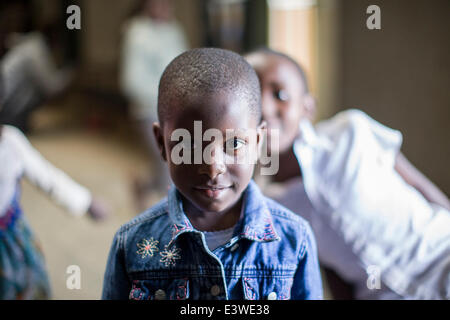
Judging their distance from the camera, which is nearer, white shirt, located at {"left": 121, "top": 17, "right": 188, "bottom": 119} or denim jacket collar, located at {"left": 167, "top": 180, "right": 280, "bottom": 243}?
denim jacket collar, located at {"left": 167, "top": 180, "right": 280, "bottom": 243}

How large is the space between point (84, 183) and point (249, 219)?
4.28 feet

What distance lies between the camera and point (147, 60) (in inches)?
75.0

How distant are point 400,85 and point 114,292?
47.0 inches

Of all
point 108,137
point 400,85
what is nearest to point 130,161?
point 108,137

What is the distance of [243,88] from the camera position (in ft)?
1.88

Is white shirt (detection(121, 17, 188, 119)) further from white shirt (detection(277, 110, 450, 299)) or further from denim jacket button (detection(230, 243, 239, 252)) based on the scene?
denim jacket button (detection(230, 243, 239, 252))

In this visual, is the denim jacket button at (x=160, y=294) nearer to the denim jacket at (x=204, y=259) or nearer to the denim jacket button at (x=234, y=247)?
the denim jacket at (x=204, y=259)

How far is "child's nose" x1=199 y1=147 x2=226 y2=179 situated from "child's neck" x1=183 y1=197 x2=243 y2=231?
10 centimetres

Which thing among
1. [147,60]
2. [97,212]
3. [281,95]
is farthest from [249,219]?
[147,60]

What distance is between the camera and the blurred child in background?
799mm

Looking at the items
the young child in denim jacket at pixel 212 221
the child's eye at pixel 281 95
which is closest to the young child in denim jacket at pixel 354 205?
the child's eye at pixel 281 95

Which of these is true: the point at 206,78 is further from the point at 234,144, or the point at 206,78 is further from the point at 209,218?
the point at 209,218

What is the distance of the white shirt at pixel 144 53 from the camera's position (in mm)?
1847

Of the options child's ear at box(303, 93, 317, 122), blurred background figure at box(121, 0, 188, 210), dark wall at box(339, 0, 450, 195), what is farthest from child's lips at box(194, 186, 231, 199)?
blurred background figure at box(121, 0, 188, 210)
